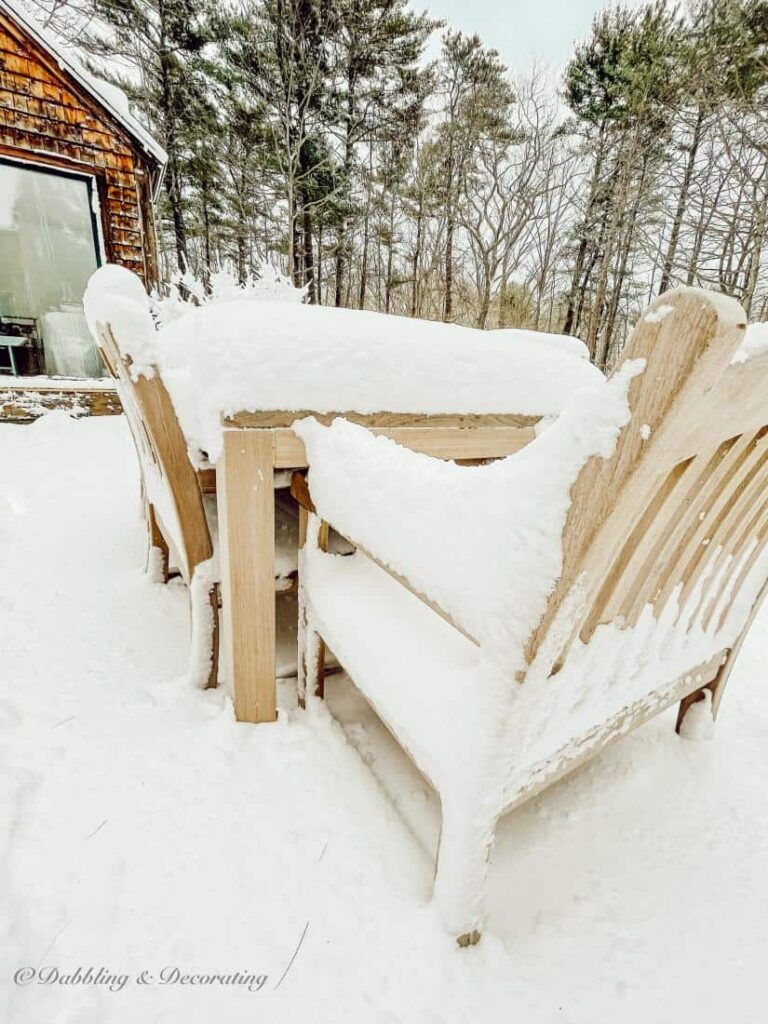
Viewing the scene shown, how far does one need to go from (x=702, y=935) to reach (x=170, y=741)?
1.22 m

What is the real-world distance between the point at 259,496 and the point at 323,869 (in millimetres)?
783

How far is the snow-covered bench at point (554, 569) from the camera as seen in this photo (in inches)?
17.6

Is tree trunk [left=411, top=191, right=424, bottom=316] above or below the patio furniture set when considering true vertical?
above

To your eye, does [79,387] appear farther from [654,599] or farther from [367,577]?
[654,599]

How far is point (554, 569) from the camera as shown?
521 mm

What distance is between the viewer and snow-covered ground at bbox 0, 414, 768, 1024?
728 millimetres

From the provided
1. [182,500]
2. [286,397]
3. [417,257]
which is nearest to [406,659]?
[286,397]

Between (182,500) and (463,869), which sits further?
(182,500)

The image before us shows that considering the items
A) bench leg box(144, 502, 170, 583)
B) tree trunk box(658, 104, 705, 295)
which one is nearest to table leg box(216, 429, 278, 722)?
bench leg box(144, 502, 170, 583)

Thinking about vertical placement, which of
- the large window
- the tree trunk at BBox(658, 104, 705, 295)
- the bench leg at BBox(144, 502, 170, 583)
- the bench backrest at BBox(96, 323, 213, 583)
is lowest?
the bench leg at BBox(144, 502, 170, 583)

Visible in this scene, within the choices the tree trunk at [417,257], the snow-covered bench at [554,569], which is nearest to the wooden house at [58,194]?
the snow-covered bench at [554,569]

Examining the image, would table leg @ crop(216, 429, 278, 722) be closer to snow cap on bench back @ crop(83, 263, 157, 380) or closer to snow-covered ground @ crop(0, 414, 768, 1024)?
snow-covered ground @ crop(0, 414, 768, 1024)

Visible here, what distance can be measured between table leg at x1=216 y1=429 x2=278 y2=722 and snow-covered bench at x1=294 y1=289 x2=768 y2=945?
0.12m

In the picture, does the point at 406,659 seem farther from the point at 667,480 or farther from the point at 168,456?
the point at 168,456
